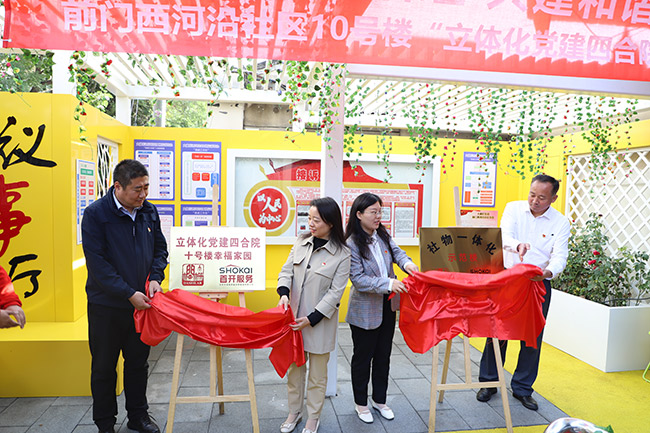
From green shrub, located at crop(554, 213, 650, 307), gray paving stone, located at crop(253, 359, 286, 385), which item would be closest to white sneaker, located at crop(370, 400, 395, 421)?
gray paving stone, located at crop(253, 359, 286, 385)

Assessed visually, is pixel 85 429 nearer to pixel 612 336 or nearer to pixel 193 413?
pixel 193 413

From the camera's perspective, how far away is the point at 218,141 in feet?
14.3

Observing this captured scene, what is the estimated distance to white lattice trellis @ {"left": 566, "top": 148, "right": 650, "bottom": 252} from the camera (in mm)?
3783

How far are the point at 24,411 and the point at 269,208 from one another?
2.66 meters

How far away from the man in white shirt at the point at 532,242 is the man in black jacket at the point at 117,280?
7.52 feet

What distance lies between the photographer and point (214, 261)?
98.2 inches

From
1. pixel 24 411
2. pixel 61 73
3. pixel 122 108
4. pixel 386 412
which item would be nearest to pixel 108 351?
pixel 24 411

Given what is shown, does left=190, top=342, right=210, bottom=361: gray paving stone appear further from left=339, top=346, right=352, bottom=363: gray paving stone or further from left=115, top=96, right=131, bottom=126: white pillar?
left=115, top=96, right=131, bottom=126: white pillar

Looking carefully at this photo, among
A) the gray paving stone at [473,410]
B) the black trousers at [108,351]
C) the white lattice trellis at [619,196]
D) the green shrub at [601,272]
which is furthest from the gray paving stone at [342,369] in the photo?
the white lattice trellis at [619,196]

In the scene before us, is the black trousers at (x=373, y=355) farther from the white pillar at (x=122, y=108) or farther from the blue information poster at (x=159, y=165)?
the white pillar at (x=122, y=108)

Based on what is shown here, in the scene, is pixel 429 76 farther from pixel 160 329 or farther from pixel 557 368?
pixel 557 368

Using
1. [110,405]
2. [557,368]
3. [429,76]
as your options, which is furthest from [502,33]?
[110,405]

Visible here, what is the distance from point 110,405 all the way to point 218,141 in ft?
9.17

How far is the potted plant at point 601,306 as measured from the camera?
3.33 metres
